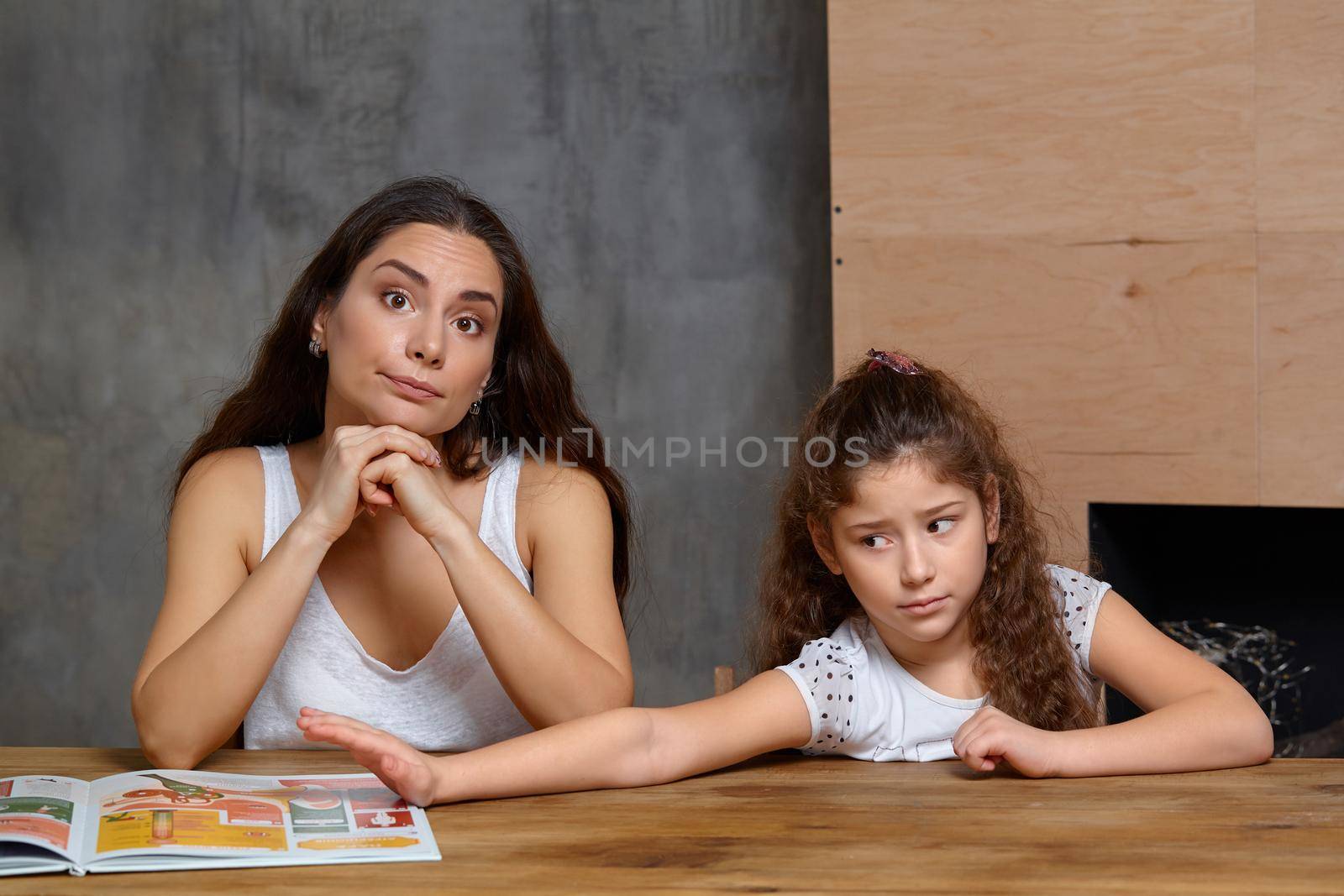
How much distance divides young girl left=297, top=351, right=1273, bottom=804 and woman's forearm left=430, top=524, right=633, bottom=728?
137mm

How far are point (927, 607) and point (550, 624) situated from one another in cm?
41

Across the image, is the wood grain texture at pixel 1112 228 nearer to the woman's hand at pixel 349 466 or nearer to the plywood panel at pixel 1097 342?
the plywood panel at pixel 1097 342

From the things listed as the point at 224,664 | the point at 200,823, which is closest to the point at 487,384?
the point at 224,664

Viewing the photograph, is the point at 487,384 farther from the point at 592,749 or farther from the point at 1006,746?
the point at 1006,746

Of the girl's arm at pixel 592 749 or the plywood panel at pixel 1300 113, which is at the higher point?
the plywood panel at pixel 1300 113

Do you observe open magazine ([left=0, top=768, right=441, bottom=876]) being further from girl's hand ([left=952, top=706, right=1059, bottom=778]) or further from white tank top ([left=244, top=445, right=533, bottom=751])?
girl's hand ([left=952, top=706, right=1059, bottom=778])

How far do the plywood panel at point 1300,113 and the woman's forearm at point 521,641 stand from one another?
1.47m

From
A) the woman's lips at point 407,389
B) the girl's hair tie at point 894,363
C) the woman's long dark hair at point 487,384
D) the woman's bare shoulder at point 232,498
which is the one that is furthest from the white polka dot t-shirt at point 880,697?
the woman's bare shoulder at point 232,498

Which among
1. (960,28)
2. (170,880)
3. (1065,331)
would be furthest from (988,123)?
(170,880)

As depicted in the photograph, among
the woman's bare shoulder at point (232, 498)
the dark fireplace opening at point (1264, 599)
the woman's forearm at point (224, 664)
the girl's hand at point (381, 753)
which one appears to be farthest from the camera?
the dark fireplace opening at point (1264, 599)

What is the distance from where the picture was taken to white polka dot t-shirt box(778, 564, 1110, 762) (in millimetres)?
1359

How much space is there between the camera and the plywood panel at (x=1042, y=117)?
2.19m

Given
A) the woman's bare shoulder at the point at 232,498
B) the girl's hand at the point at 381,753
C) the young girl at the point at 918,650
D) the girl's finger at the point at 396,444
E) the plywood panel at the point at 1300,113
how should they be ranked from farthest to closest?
the plywood panel at the point at 1300,113 < the woman's bare shoulder at the point at 232,498 < the girl's finger at the point at 396,444 < the young girl at the point at 918,650 < the girl's hand at the point at 381,753

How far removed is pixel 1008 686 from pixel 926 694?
9cm
